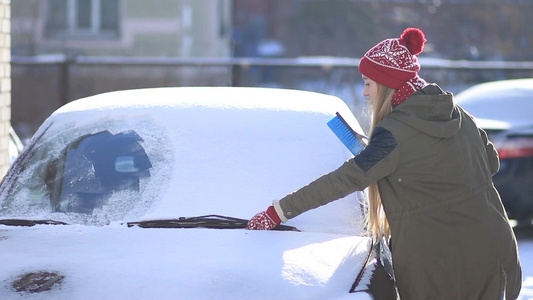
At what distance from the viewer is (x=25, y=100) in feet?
46.7

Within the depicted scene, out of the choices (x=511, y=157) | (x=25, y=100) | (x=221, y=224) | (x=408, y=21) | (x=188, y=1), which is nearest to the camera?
(x=221, y=224)

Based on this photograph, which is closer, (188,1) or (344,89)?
(344,89)

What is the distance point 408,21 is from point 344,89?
776 inches

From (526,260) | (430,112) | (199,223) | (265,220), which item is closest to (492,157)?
(430,112)

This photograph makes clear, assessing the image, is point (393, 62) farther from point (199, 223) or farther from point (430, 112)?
point (199, 223)

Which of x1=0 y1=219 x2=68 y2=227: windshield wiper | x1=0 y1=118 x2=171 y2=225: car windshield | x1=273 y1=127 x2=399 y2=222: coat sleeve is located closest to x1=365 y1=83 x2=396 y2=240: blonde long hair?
x1=273 y1=127 x2=399 y2=222: coat sleeve

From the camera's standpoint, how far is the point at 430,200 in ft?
11.0

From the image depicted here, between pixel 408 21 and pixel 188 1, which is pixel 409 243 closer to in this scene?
pixel 188 1

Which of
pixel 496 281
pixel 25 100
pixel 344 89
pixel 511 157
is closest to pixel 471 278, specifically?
pixel 496 281

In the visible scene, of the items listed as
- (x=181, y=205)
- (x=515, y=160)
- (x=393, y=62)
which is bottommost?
(x=515, y=160)

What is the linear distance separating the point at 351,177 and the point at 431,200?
0.31 metres

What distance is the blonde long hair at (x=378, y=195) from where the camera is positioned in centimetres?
350

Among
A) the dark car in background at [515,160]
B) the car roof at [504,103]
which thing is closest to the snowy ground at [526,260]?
the dark car in background at [515,160]

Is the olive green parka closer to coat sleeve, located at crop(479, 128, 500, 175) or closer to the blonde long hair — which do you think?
the blonde long hair
